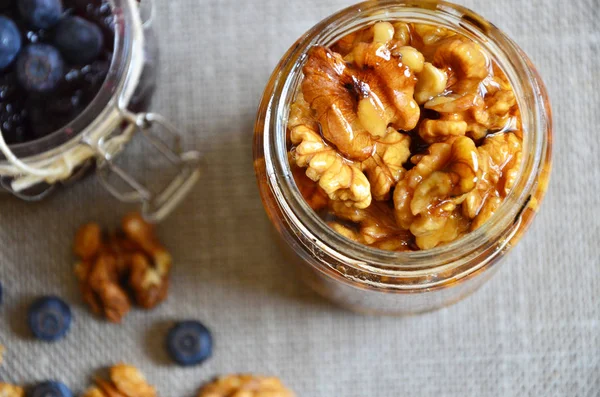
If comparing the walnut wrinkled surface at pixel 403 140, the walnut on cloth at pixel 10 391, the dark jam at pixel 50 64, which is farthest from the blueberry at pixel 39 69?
the walnut on cloth at pixel 10 391

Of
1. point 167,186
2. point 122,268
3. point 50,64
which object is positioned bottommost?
point 122,268

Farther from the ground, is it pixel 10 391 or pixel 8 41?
pixel 8 41

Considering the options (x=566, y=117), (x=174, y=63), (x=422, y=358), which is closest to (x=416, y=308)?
(x=422, y=358)

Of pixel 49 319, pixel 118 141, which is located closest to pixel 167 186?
pixel 118 141

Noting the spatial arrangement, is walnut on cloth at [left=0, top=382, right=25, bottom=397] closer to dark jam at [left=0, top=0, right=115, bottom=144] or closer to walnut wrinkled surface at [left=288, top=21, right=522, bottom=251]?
dark jam at [left=0, top=0, right=115, bottom=144]

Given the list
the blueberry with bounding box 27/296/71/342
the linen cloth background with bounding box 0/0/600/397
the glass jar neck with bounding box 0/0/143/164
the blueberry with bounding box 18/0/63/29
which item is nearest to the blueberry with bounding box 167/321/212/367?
the linen cloth background with bounding box 0/0/600/397

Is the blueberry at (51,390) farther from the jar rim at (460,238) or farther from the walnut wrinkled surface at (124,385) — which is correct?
the jar rim at (460,238)

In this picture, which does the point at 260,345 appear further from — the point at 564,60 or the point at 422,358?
the point at 564,60

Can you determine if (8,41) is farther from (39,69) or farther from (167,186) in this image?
(167,186)
